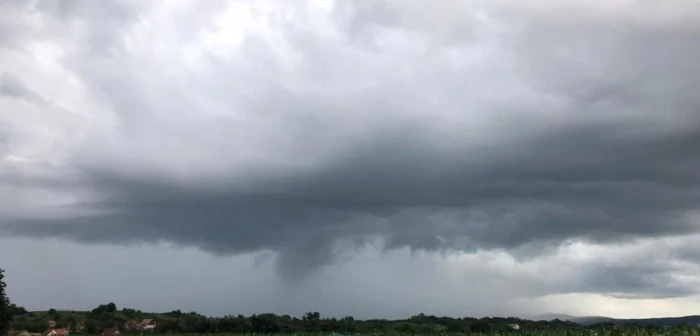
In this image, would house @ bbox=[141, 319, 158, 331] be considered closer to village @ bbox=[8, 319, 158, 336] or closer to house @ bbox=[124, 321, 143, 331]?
village @ bbox=[8, 319, 158, 336]

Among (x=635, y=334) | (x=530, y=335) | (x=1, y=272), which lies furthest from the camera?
(x=1, y=272)

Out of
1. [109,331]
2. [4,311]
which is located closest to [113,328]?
[109,331]

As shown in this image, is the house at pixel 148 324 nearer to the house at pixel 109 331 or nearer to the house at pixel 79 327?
the house at pixel 109 331

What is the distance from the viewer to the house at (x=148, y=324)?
17325cm

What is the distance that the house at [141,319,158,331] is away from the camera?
17325cm

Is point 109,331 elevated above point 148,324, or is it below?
below

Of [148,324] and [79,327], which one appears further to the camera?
[148,324]

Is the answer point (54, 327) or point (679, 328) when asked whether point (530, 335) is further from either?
point (54, 327)

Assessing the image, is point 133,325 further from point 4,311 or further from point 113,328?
point 4,311

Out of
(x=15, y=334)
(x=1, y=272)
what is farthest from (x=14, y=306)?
(x=15, y=334)

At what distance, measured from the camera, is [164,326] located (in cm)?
17225

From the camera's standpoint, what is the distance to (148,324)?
7146 inches

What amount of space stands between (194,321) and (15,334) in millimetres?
67527

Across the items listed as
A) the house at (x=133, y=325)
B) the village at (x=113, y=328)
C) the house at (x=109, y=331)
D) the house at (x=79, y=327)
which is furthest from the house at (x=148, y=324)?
the house at (x=79, y=327)
